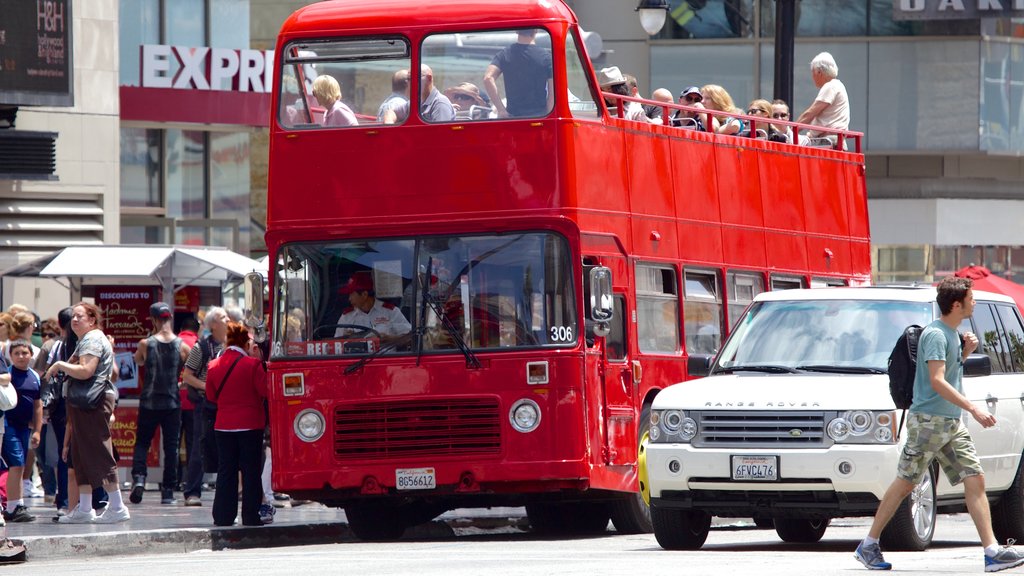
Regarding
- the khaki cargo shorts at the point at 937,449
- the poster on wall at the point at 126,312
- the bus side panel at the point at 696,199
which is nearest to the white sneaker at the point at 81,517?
the bus side panel at the point at 696,199

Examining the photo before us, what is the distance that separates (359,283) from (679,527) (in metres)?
3.34

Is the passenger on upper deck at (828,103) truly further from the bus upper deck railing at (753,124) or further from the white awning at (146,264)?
the white awning at (146,264)

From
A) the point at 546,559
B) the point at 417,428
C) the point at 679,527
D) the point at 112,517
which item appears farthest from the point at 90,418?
the point at 679,527

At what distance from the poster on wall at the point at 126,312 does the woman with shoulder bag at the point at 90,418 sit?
5727 millimetres

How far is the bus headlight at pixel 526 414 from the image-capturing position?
50.8 feet

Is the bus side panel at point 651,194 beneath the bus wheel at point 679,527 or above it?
above

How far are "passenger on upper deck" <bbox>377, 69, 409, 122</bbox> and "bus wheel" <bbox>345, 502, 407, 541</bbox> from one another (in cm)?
324

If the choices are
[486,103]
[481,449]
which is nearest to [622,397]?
[481,449]

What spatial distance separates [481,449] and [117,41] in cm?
1766

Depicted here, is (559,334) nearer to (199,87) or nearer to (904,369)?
(904,369)

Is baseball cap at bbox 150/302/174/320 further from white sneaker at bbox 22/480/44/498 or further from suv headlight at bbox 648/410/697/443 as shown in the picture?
suv headlight at bbox 648/410/697/443

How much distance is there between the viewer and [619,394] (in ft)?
53.4

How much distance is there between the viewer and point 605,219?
16172mm

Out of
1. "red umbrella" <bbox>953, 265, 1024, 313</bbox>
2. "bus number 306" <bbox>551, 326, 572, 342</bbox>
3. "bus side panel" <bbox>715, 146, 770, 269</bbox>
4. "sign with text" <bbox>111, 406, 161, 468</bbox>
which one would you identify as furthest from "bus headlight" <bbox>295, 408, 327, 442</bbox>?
"red umbrella" <bbox>953, 265, 1024, 313</bbox>
